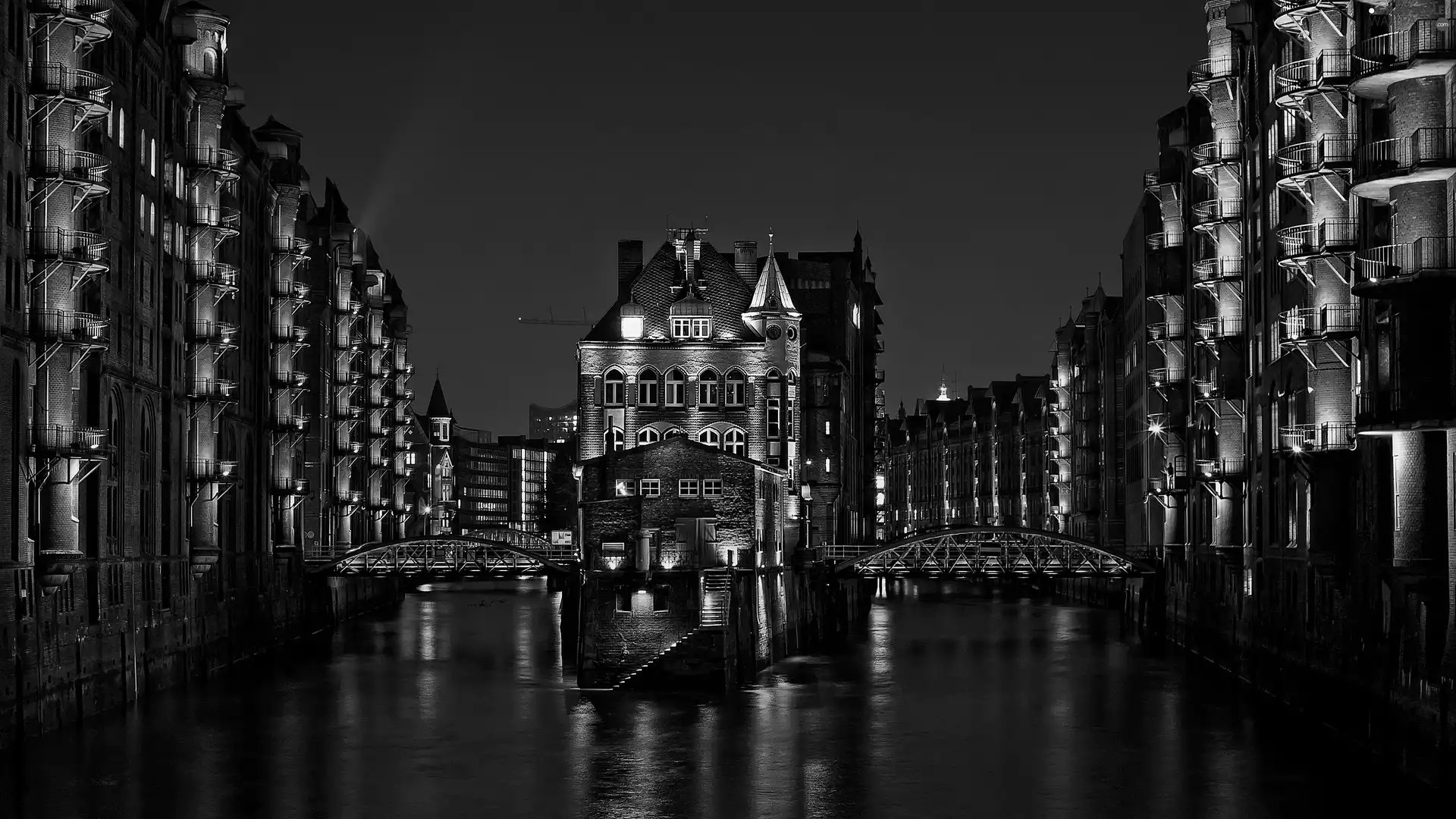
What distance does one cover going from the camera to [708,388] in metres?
94.5

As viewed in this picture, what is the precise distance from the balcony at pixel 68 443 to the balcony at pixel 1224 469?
1654 inches

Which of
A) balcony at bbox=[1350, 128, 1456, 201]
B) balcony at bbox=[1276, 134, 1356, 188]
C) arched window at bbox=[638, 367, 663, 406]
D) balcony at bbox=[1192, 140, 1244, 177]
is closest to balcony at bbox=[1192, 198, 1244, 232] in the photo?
balcony at bbox=[1192, 140, 1244, 177]

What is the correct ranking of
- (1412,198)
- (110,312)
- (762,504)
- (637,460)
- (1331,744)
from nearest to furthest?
(1412,198), (1331,744), (110,312), (637,460), (762,504)

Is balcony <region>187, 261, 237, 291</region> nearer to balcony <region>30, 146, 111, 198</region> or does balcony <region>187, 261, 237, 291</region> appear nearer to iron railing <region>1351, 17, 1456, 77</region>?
balcony <region>30, 146, 111, 198</region>

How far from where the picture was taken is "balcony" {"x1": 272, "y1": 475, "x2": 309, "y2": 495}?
296 feet

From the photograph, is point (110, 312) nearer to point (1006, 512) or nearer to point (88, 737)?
point (88, 737)

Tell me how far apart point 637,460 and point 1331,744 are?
27736 millimetres

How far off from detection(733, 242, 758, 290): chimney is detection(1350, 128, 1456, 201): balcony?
58.5m

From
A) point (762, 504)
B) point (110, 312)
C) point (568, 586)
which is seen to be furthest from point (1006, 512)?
point (110, 312)

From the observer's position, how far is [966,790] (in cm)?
4703

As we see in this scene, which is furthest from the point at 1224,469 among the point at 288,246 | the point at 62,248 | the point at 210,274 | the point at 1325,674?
the point at 288,246

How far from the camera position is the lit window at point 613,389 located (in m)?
94.3

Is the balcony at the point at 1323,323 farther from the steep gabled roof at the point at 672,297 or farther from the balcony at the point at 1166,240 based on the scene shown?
the steep gabled roof at the point at 672,297

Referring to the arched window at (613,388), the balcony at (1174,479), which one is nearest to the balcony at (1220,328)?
the balcony at (1174,479)
